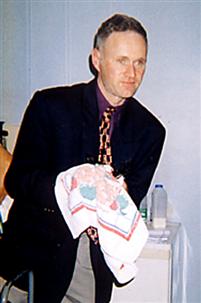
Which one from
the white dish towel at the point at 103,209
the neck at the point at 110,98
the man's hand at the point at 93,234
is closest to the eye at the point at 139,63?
the neck at the point at 110,98

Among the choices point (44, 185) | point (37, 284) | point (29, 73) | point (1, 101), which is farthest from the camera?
point (29, 73)

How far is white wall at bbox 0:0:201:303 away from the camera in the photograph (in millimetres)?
2131

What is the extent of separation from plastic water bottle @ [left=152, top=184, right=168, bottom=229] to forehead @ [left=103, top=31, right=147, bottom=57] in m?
0.99

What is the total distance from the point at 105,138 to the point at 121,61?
0.22m

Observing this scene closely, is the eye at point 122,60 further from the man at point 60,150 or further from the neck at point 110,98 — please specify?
the neck at point 110,98

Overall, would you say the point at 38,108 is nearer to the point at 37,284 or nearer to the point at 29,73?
the point at 37,284

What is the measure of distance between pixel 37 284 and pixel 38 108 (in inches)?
19.1

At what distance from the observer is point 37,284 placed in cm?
127

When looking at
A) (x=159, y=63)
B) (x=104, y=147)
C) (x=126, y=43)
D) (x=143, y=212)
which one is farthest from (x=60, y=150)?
(x=159, y=63)

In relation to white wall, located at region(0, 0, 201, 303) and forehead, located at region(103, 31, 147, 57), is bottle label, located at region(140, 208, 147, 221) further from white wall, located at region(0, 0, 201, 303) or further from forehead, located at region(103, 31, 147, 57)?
forehead, located at region(103, 31, 147, 57)

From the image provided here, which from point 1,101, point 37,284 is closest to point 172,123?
point 1,101

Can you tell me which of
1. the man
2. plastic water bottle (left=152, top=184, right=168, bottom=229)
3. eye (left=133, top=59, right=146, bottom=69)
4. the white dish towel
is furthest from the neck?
plastic water bottle (left=152, top=184, right=168, bottom=229)

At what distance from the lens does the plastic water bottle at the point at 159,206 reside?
6.68ft

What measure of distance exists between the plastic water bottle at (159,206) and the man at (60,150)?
0.75m
